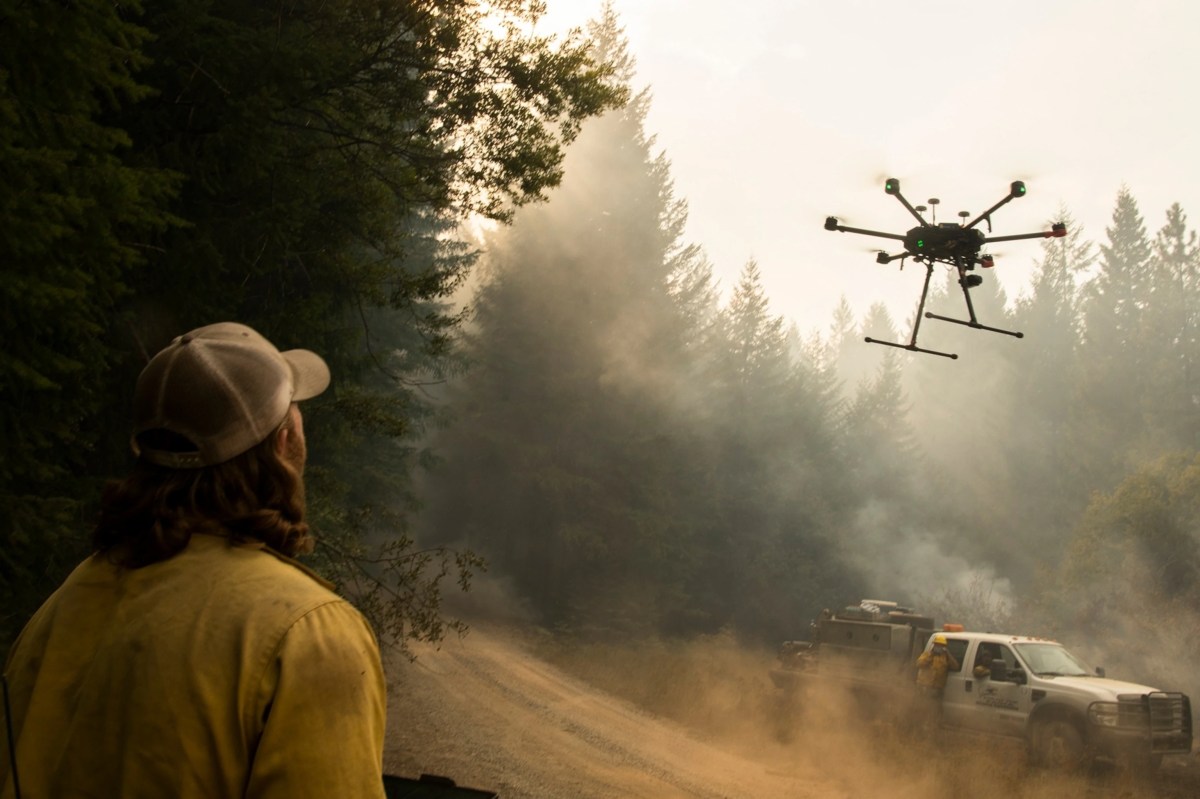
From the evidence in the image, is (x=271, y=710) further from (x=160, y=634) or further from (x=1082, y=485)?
A: (x=1082, y=485)

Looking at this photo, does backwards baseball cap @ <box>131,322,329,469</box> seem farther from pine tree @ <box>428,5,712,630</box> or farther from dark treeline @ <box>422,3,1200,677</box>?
pine tree @ <box>428,5,712,630</box>

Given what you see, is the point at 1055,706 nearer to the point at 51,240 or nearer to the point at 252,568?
the point at 51,240

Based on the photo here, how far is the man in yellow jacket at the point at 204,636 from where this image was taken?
1670mm

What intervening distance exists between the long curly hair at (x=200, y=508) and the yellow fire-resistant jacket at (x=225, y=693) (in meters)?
0.04

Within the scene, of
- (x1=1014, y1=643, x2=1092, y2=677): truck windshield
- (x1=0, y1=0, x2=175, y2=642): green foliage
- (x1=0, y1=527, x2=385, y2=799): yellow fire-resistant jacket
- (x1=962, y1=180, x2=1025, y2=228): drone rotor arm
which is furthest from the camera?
(x1=1014, y1=643, x2=1092, y2=677): truck windshield

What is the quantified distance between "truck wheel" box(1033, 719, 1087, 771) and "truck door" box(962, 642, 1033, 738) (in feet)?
1.08

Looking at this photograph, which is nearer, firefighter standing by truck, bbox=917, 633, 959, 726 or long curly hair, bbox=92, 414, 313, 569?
long curly hair, bbox=92, 414, 313, 569

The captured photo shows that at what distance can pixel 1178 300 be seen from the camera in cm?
5888

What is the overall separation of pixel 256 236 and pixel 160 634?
9.29 metres

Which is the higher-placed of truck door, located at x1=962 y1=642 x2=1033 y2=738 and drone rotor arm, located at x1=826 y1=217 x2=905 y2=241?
drone rotor arm, located at x1=826 y1=217 x2=905 y2=241

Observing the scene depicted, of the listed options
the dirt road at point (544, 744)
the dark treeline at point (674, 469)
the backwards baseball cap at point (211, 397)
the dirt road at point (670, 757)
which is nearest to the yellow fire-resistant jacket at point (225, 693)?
the backwards baseball cap at point (211, 397)

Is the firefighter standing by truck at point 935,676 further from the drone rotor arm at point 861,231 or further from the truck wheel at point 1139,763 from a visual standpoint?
the drone rotor arm at point 861,231

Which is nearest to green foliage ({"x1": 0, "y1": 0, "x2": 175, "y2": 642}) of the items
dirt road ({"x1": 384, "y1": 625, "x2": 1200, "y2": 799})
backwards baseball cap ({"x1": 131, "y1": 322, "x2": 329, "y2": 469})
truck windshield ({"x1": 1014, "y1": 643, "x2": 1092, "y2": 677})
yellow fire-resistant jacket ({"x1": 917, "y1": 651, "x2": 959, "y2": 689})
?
backwards baseball cap ({"x1": 131, "y1": 322, "x2": 329, "y2": 469})

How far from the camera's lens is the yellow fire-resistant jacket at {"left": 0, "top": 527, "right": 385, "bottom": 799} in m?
1.66
